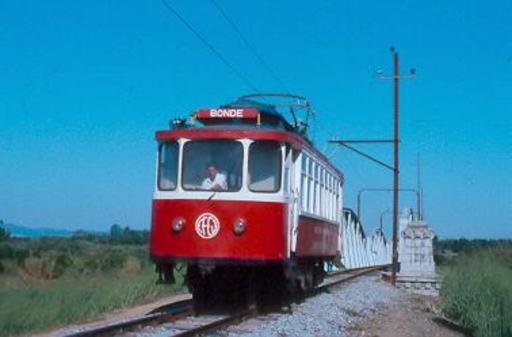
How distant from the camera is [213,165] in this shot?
15.5m

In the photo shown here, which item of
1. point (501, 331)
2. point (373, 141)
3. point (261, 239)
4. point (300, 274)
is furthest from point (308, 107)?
point (373, 141)

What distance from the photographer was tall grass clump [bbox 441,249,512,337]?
51.1 feet

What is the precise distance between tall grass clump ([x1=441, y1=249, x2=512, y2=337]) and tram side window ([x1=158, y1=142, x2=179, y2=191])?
19.8ft

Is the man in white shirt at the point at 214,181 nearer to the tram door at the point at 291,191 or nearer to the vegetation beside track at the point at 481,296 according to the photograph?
the tram door at the point at 291,191

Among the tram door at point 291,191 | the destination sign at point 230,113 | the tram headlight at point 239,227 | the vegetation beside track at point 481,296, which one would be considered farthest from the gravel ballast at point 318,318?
the destination sign at point 230,113

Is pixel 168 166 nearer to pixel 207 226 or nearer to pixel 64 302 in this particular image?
pixel 207 226

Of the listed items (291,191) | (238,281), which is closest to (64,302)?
(238,281)

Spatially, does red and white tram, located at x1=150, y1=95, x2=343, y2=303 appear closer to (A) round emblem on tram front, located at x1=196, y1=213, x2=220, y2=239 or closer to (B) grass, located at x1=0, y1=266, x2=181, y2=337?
(A) round emblem on tram front, located at x1=196, y1=213, x2=220, y2=239

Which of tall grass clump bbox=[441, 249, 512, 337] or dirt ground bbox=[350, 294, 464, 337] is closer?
tall grass clump bbox=[441, 249, 512, 337]

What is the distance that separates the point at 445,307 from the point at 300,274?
16.8ft

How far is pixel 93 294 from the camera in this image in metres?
20.3

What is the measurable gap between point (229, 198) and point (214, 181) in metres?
0.45

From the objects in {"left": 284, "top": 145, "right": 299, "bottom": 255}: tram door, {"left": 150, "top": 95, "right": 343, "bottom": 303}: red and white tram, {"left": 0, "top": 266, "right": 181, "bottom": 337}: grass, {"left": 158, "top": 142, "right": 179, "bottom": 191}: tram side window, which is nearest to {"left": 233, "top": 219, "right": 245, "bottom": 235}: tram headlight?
{"left": 150, "top": 95, "right": 343, "bottom": 303}: red and white tram

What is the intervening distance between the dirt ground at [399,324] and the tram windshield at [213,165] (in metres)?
3.38
